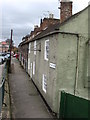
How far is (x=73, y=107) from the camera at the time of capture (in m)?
9.30

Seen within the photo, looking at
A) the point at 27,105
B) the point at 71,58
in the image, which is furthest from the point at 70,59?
the point at 27,105

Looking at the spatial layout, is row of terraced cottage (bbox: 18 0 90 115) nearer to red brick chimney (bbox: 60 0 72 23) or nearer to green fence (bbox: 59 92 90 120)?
green fence (bbox: 59 92 90 120)

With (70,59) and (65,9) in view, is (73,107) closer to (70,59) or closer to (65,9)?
(70,59)

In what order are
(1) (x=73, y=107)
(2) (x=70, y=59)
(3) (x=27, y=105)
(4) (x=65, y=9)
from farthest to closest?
(4) (x=65, y=9) → (3) (x=27, y=105) → (2) (x=70, y=59) → (1) (x=73, y=107)

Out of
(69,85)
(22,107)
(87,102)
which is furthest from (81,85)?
(22,107)

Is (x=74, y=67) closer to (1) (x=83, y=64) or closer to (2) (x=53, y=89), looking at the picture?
(1) (x=83, y=64)

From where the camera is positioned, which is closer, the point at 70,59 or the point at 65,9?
the point at 70,59

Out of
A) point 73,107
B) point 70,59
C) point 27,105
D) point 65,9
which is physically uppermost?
point 65,9

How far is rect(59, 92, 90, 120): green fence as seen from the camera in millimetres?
8117

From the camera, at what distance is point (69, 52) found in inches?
445

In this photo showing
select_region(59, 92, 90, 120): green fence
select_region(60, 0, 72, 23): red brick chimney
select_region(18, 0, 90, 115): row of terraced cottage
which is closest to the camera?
select_region(59, 92, 90, 120): green fence

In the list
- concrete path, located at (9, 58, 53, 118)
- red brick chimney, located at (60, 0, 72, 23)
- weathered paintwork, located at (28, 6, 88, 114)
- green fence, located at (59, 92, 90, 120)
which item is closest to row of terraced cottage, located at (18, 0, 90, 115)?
weathered paintwork, located at (28, 6, 88, 114)

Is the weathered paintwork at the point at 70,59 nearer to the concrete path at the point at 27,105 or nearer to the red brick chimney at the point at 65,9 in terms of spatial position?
the concrete path at the point at 27,105

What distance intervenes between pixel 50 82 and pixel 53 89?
3.21 ft
